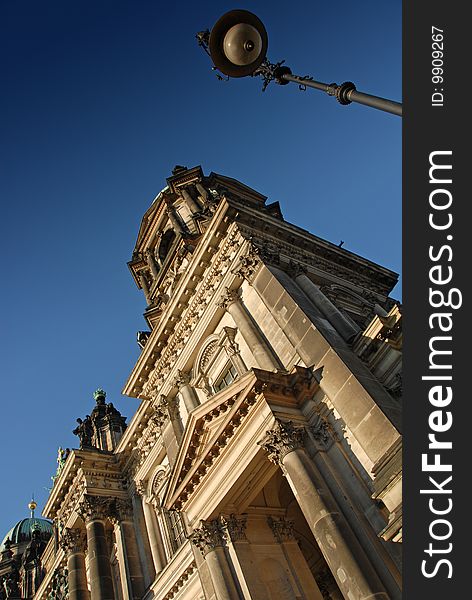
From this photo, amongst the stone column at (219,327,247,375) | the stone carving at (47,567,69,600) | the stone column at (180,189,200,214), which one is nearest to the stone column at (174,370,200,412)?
the stone column at (219,327,247,375)

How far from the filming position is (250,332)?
60.8 ft

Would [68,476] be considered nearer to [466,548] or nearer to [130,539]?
[130,539]

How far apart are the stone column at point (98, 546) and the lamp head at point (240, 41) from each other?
20421mm

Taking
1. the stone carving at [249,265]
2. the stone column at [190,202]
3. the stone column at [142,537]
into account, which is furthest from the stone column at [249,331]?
the stone column at [190,202]

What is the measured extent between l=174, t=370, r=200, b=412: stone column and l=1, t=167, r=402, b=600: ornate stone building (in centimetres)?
6

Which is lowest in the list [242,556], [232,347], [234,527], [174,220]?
[242,556]

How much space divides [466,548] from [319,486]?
801 cm

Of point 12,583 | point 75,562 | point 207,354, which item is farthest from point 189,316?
point 12,583

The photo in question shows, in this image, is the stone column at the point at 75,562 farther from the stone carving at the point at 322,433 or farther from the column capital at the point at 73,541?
the stone carving at the point at 322,433

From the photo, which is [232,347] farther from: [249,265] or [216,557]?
[216,557]

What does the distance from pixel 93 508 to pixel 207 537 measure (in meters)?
10.3

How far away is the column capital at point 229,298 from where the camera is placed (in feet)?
66.3

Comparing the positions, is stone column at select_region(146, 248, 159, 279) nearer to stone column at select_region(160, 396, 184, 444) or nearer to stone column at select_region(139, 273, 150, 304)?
stone column at select_region(139, 273, 150, 304)

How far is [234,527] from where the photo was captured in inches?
621
